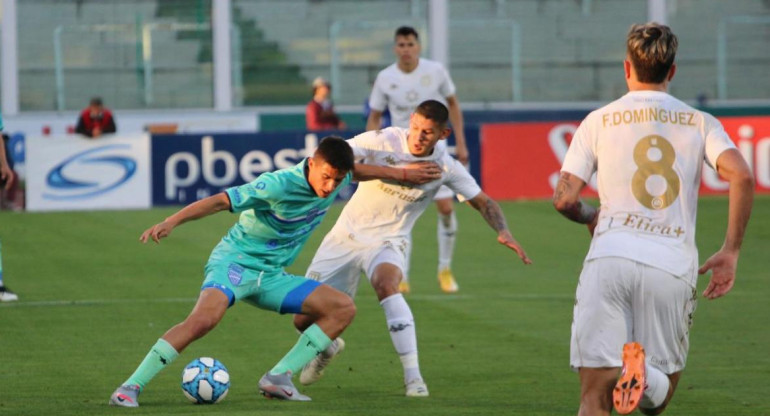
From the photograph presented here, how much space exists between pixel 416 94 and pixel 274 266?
5.92 metres

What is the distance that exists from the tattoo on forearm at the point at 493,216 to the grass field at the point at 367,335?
0.97 m

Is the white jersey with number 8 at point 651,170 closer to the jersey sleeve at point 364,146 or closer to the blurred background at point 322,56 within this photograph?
the jersey sleeve at point 364,146

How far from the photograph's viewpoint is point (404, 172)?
8.39 metres

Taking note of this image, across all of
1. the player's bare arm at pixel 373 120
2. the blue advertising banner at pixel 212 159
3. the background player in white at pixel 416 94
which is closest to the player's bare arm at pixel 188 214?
the player's bare arm at pixel 373 120

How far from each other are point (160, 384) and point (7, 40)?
79.9 ft

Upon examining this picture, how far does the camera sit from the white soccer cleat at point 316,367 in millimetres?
8523

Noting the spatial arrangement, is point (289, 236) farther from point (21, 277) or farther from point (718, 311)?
point (21, 277)

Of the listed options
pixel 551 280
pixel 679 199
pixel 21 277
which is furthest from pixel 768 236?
pixel 679 199

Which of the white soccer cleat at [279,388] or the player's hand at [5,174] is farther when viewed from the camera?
the player's hand at [5,174]

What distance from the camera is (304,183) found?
770cm

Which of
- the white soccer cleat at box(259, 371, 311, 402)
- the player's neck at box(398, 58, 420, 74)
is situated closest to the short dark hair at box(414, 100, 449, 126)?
the white soccer cleat at box(259, 371, 311, 402)

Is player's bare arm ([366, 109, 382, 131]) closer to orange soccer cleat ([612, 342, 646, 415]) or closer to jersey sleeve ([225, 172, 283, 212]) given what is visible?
jersey sleeve ([225, 172, 283, 212])

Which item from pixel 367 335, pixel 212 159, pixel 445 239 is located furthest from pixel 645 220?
pixel 212 159

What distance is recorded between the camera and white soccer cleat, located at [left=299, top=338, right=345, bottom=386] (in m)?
8.52
